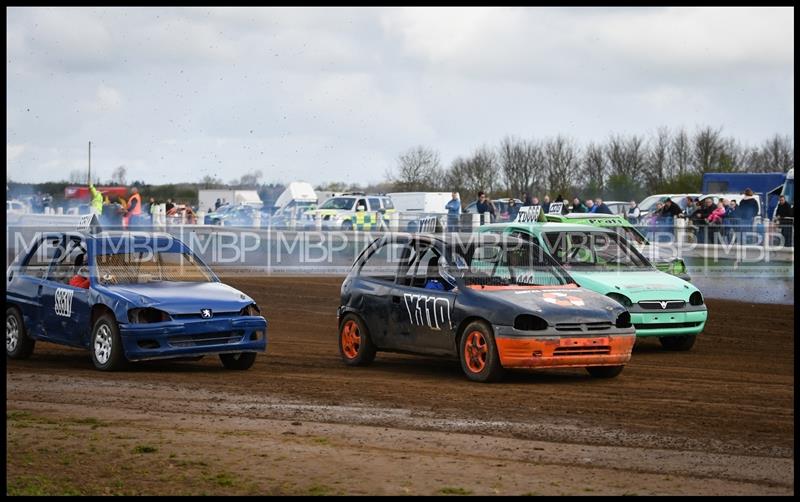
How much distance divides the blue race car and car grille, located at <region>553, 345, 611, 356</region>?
291 centimetres

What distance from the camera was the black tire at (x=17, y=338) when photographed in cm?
1275

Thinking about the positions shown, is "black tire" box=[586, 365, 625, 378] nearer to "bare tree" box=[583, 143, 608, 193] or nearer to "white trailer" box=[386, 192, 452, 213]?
"white trailer" box=[386, 192, 452, 213]

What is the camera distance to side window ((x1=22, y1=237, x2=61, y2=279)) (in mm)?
12711

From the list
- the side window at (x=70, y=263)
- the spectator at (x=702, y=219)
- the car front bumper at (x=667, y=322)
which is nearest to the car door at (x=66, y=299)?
the side window at (x=70, y=263)

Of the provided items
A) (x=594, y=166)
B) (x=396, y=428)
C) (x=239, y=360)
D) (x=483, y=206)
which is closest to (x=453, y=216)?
(x=483, y=206)

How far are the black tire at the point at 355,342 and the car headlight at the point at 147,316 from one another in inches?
77.6

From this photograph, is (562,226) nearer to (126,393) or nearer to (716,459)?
(126,393)

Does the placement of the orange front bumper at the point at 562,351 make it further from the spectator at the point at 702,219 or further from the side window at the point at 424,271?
the spectator at the point at 702,219

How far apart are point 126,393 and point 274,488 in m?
3.97

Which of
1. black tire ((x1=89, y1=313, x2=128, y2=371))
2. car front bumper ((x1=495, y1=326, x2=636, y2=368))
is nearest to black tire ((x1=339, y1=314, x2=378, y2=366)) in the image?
car front bumper ((x1=495, y1=326, x2=636, y2=368))

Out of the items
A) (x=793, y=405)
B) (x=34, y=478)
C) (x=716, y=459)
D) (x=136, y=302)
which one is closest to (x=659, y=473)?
(x=716, y=459)

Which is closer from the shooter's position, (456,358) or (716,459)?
(716,459)

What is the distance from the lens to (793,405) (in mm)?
9320

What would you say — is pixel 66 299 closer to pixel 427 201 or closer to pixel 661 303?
pixel 661 303
